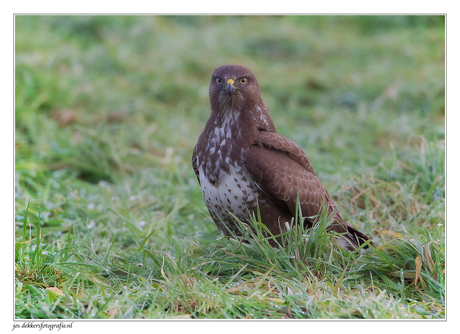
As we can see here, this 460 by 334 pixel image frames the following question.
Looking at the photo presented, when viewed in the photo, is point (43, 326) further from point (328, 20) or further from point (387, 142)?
point (328, 20)

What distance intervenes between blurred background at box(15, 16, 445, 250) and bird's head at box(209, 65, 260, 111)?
131cm

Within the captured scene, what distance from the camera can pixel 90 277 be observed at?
3611 millimetres

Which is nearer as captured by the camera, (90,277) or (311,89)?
(90,277)

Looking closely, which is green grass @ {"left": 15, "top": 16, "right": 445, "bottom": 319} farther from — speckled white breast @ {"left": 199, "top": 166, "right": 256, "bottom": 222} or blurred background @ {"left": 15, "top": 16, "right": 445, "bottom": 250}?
speckled white breast @ {"left": 199, "top": 166, "right": 256, "bottom": 222}

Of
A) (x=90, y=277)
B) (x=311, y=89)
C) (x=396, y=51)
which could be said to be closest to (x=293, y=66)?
(x=311, y=89)

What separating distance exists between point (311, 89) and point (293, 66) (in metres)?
1.36

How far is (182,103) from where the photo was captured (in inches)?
351

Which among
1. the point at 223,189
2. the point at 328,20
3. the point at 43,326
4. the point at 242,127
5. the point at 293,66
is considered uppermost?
the point at 328,20

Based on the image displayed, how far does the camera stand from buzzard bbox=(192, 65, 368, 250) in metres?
3.79

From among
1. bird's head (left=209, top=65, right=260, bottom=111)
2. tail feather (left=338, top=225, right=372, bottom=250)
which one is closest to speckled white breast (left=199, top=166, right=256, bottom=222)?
bird's head (left=209, top=65, right=260, bottom=111)

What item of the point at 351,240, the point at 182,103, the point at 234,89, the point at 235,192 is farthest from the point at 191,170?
the point at 182,103

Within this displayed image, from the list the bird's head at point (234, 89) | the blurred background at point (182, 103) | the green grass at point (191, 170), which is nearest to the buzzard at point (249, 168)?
the bird's head at point (234, 89)

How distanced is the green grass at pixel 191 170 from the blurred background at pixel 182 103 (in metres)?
0.03

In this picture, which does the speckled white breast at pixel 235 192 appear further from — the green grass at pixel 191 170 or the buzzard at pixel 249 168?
the green grass at pixel 191 170
